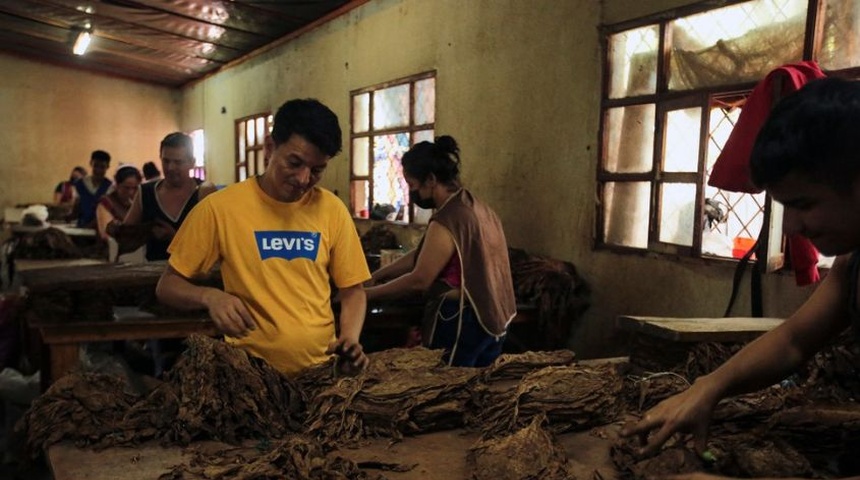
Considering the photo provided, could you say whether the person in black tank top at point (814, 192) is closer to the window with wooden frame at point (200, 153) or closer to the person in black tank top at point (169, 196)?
the person in black tank top at point (169, 196)

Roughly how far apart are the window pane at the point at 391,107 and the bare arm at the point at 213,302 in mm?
4793

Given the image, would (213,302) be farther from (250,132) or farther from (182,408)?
(250,132)

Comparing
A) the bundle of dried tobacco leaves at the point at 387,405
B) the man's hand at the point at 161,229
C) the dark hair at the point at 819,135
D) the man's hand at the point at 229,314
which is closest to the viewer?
the dark hair at the point at 819,135

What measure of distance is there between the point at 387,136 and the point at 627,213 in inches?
137

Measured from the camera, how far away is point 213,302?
1938 mm

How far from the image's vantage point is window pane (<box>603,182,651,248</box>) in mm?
4000

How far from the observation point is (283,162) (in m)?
2.08

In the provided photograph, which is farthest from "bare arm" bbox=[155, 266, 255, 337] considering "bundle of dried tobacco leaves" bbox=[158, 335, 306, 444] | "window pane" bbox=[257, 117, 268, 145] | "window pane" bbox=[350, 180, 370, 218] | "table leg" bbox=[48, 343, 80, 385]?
"window pane" bbox=[257, 117, 268, 145]

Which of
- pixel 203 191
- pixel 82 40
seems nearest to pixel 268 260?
pixel 203 191

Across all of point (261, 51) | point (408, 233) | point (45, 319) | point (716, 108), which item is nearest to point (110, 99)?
point (261, 51)

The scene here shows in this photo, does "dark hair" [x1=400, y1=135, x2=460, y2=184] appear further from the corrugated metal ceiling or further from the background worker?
the corrugated metal ceiling

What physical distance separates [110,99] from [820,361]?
1459 cm

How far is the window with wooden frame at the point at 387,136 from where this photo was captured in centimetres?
643

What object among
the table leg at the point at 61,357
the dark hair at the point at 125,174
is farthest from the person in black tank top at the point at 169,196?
the dark hair at the point at 125,174
